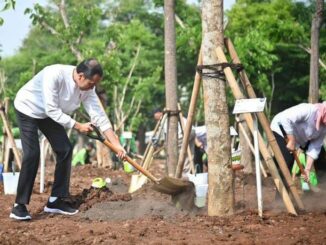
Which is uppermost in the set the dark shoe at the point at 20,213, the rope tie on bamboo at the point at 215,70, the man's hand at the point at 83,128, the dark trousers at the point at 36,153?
the rope tie on bamboo at the point at 215,70

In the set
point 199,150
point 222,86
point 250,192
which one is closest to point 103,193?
point 222,86

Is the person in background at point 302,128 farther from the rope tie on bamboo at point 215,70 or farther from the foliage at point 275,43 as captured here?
the foliage at point 275,43

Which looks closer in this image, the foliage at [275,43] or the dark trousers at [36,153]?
the dark trousers at [36,153]

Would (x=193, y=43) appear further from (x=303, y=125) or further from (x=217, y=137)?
(x=217, y=137)

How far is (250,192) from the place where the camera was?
385 inches

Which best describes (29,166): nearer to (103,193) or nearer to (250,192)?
(103,193)

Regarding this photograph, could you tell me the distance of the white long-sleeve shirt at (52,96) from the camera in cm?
647

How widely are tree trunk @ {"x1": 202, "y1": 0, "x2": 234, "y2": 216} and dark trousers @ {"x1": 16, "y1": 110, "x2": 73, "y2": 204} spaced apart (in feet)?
5.27

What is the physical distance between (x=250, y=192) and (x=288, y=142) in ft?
8.55

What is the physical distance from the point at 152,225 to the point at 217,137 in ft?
3.76

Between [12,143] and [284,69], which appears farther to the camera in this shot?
[284,69]

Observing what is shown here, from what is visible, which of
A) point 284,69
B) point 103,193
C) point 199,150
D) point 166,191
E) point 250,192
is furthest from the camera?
point 284,69

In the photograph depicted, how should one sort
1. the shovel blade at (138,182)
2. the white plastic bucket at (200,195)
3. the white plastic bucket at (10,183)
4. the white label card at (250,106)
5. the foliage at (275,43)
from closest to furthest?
the white label card at (250,106)
the white plastic bucket at (200,195)
the white plastic bucket at (10,183)
the shovel blade at (138,182)
the foliage at (275,43)

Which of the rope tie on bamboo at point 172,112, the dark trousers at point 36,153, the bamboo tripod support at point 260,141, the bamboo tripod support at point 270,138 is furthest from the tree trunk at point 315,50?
the dark trousers at point 36,153
